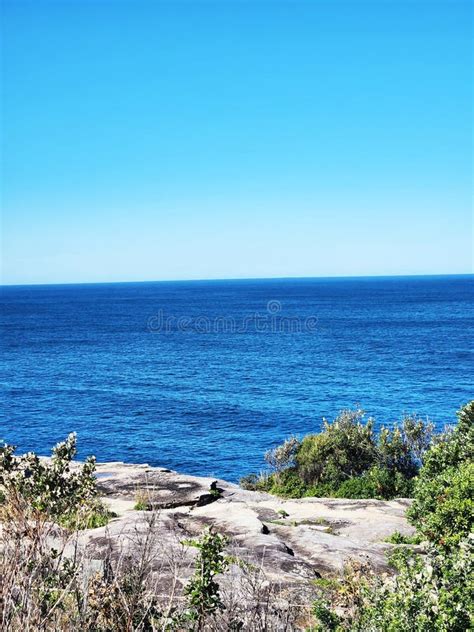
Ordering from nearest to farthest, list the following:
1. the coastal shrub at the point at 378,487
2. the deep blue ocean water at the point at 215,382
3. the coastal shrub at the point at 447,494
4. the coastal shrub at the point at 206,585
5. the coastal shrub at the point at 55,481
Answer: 1. the coastal shrub at the point at 206,585
2. the coastal shrub at the point at 55,481
3. the coastal shrub at the point at 447,494
4. the coastal shrub at the point at 378,487
5. the deep blue ocean water at the point at 215,382

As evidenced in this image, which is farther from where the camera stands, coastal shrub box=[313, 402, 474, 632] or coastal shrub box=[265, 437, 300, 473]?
coastal shrub box=[265, 437, 300, 473]

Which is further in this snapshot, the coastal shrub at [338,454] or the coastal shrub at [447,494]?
the coastal shrub at [338,454]

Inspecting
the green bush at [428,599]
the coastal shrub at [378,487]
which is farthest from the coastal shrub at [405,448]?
the green bush at [428,599]

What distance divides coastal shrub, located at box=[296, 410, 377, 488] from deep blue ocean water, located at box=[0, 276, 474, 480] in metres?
8.41

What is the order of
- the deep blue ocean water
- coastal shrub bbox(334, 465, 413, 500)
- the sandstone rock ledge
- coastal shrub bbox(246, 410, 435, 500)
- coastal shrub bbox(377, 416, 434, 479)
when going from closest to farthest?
1. the sandstone rock ledge
2. coastal shrub bbox(334, 465, 413, 500)
3. coastal shrub bbox(246, 410, 435, 500)
4. coastal shrub bbox(377, 416, 434, 479)
5. the deep blue ocean water

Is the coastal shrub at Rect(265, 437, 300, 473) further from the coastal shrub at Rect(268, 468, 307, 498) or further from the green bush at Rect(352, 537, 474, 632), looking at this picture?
the green bush at Rect(352, 537, 474, 632)

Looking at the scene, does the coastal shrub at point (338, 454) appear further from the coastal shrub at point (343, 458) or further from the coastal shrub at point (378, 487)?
the coastal shrub at point (378, 487)

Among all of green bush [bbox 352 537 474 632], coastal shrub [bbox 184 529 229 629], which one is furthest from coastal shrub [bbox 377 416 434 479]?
coastal shrub [bbox 184 529 229 629]

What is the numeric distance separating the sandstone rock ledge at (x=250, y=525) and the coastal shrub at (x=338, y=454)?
7.79 meters

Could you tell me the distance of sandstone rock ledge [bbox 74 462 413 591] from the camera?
14.7 m

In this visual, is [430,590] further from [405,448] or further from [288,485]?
[405,448]

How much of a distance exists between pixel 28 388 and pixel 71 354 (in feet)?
81.8

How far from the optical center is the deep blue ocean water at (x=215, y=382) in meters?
50.3

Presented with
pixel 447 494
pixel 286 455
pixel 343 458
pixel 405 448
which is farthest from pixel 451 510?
pixel 286 455
